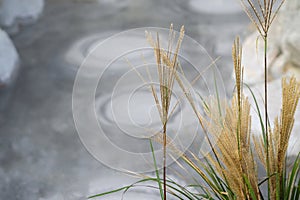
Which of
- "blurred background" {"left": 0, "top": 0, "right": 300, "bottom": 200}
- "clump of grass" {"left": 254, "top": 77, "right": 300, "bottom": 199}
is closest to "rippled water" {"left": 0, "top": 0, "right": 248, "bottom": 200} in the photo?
"blurred background" {"left": 0, "top": 0, "right": 300, "bottom": 200}

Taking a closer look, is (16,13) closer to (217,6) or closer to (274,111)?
(217,6)

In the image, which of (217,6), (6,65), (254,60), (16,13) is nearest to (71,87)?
(6,65)

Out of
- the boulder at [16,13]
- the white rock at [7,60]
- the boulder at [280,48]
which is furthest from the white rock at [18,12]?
the boulder at [280,48]

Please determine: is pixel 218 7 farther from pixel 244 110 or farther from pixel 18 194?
pixel 244 110

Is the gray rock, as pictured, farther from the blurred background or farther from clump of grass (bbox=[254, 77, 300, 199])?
clump of grass (bbox=[254, 77, 300, 199])

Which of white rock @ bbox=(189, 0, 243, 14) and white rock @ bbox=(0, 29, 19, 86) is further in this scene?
white rock @ bbox=(189, 0, 243, 14)

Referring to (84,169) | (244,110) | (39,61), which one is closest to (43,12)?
(39,61)

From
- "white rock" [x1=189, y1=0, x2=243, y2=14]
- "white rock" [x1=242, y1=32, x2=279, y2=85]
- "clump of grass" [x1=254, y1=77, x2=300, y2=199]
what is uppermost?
"white rock" [x1=189, y1=0, x2=243, y2=14]
